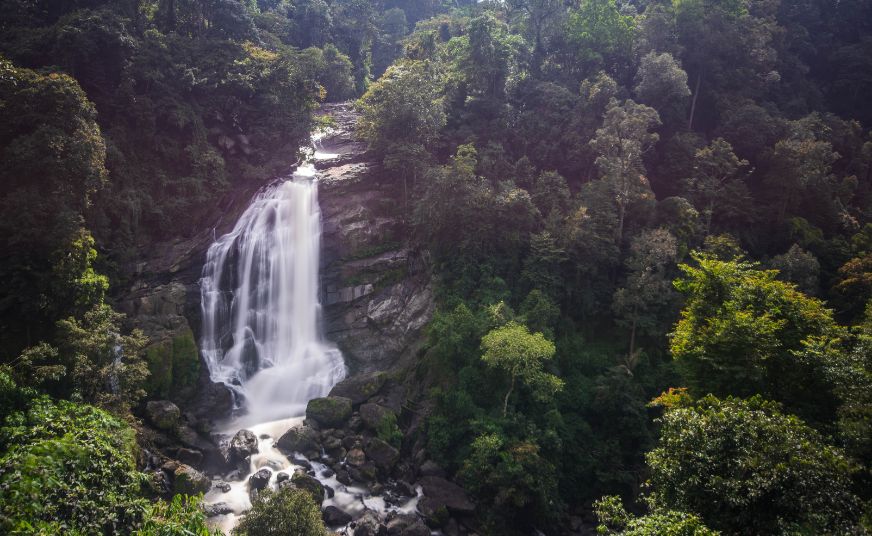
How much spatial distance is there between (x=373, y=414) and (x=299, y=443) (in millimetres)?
3283

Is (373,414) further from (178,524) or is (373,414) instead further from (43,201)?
(43,201)

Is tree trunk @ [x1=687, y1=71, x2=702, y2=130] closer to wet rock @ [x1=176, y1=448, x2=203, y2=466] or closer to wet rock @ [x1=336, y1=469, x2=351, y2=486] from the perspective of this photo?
wet rock @ [x1=336, y1=469, x2=351, y2=486]

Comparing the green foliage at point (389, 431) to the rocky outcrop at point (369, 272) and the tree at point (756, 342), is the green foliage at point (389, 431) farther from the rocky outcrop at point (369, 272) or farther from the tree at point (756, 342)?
the tree at point (756, 342)

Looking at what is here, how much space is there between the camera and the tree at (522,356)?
1973 centimetres

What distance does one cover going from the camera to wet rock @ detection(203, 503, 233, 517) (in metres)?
17.4

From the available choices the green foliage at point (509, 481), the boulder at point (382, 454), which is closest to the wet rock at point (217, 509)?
the boulder at point (382, 454)

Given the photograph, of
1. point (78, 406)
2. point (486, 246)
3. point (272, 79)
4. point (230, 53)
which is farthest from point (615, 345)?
point (230, 53)

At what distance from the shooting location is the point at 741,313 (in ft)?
48.5

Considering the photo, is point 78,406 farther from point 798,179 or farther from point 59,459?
point 798,179

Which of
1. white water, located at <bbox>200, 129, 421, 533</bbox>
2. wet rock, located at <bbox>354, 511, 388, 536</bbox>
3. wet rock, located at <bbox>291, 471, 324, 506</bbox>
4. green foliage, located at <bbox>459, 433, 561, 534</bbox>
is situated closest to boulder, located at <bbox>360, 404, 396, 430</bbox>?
white water, located at <bbox>200, 129, 421, 533</bbox>

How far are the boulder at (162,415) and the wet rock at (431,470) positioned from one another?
10.2 meters

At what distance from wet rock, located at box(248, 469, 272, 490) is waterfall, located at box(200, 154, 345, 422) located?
4.36 meters

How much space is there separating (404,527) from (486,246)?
47.0ft

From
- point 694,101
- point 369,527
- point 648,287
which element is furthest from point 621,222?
point 369,527
